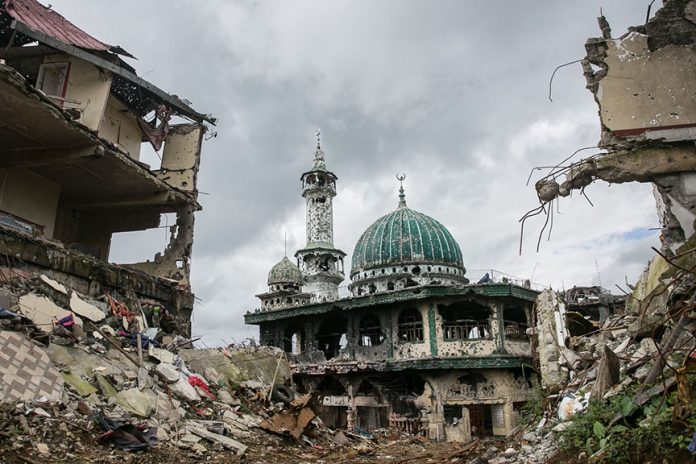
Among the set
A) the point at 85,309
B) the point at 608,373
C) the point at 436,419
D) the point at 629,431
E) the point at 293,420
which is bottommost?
the point at 629,431

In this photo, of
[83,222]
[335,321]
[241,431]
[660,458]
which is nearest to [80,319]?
[241,431]

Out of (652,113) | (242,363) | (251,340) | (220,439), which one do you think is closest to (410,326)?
(251,340)

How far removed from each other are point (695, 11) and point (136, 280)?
13.9m

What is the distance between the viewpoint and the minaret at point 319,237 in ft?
138

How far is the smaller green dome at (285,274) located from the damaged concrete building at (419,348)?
7.82 meters

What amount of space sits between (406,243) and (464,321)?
353 inches

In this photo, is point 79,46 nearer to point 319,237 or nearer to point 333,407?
point 333,407

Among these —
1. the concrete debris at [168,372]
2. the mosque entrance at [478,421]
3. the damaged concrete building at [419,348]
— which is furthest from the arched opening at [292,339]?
the concrete debris at [168,372]

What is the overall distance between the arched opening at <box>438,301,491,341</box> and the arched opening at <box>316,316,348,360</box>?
646 centimetres

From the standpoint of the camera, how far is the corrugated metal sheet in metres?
14.4

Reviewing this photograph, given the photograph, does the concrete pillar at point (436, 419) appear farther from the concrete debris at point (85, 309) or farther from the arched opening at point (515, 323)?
the concrete debris at point (85, 309)

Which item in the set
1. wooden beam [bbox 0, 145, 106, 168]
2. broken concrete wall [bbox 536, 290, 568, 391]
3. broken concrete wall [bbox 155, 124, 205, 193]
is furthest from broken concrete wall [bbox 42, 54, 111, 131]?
broken concrete wall [bbox 536, 290, 568, 391]

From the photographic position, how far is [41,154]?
13.7 meters

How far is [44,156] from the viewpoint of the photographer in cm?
1367
